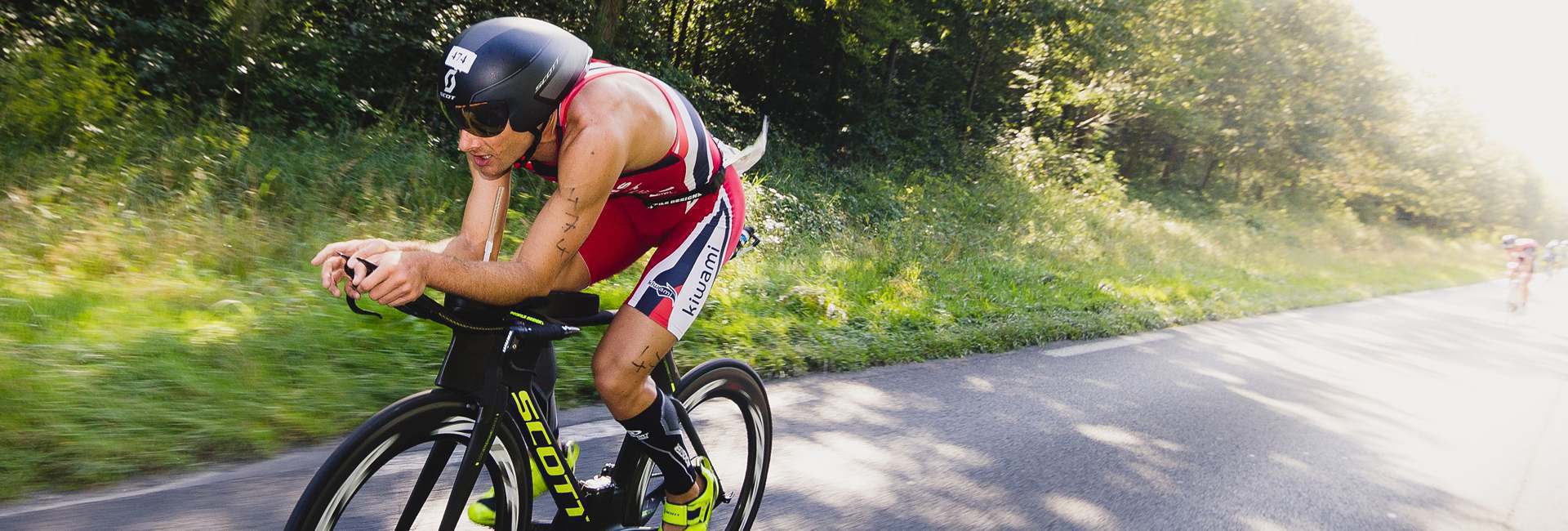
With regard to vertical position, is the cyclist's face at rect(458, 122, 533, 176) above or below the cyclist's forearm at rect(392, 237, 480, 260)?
above

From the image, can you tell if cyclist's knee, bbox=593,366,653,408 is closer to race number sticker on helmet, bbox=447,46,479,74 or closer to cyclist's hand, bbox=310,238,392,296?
cyclist's hand, bbox=310,238,392,296

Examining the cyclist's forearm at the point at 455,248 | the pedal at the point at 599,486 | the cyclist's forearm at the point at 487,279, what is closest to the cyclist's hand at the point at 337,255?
the cyclist's forearm at the point at 487,279

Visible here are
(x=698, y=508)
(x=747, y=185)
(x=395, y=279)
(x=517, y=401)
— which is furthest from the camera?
(x=747, y=185)

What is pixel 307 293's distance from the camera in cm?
480

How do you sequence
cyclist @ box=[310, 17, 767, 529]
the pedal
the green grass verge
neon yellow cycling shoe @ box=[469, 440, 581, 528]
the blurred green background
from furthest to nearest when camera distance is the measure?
the blurred green background → the green grass verge → the pedal → neon yellow cycling shoe @ box=[469, 440, 581, 528] → cyclist @ box=[310, 17, 767, 529]

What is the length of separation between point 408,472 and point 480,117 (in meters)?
0.79

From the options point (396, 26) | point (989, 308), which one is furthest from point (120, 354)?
point (396, 26)

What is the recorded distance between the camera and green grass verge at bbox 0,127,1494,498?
10.6ft

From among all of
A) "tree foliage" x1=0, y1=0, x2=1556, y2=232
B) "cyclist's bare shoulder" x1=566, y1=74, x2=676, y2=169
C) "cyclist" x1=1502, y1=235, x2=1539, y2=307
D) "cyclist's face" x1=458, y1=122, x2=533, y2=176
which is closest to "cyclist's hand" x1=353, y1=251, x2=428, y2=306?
"cyclist's face" x1=458, y1=122, x2=533, y2=176

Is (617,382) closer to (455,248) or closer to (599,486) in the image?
(599,486)

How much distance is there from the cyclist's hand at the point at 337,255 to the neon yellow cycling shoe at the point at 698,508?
1226mm

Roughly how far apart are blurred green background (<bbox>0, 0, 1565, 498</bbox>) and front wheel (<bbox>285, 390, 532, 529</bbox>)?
4.94 feet

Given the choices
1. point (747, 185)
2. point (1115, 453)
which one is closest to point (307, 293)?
point (1115, 453)

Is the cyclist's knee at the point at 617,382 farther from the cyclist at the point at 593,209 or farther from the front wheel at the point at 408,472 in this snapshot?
the front wheel at the point at 408,472
